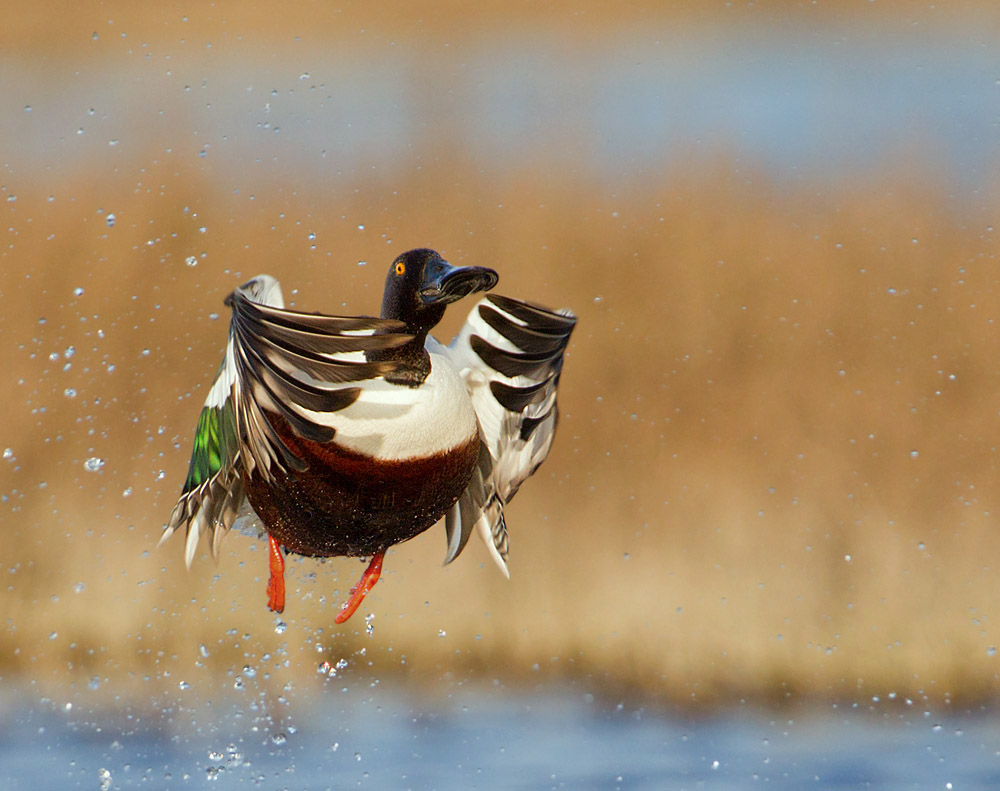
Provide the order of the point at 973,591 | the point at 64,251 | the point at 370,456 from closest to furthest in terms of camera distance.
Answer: the point at 370,456 → the point at 973,591 → the point at 64,251

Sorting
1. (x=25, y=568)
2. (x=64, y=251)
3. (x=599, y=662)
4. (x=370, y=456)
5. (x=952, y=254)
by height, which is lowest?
(x=599, y=662)

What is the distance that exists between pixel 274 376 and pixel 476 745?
1373 mm

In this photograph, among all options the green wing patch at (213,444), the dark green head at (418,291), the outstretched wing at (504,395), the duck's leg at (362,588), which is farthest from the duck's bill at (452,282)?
the duck's leg at (362,588)

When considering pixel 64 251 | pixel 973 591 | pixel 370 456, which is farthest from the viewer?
Result: pixel 64 251

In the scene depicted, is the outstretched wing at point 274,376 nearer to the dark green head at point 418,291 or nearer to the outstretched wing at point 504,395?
the dark green head at point 418,291

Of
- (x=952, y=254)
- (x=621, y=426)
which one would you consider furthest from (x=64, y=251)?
(x=952, y=254)

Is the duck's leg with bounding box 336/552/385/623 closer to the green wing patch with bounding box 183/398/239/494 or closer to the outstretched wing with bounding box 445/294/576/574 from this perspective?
the outstretched wing with bounding box 445/294/576/574

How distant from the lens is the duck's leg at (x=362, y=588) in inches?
59.1

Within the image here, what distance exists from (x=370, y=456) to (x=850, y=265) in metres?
1.68

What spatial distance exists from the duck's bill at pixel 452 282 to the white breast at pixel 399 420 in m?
0.09

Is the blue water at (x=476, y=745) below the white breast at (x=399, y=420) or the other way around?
below

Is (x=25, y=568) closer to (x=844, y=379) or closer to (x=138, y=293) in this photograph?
(x=138, y=293)

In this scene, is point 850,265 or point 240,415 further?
point 850,265

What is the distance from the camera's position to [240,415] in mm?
1313
